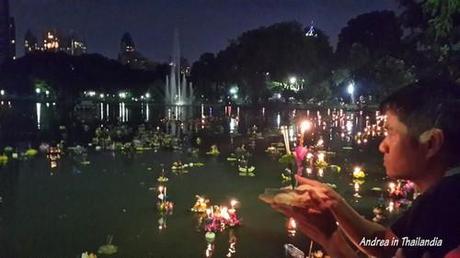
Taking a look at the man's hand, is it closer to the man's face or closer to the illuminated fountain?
the man's face

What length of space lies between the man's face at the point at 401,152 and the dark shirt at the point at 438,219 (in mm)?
234

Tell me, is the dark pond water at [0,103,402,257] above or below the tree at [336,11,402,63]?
below

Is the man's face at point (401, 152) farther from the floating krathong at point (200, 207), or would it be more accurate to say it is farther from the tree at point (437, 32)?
the floating krathong at point (200, 207)

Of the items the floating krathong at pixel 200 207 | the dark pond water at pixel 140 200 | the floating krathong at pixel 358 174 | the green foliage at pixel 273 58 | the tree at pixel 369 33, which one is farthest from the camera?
the green foliage at pixel 273 58

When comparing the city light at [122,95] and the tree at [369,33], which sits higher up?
the tree at [369,33]

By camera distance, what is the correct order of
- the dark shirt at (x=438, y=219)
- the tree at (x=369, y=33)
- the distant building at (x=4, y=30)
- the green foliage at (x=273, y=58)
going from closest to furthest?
the dark shirt at (x=438, y=219) < the tree at (x=369, y=33) < the green foliage at (x=273, y=58) < the distant building at (x=4, y=30)

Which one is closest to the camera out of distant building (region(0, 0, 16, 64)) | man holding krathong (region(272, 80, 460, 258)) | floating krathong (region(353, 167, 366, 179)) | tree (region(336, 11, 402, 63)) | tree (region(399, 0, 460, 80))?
man holding krathong (region(272, 80, 460, 258))

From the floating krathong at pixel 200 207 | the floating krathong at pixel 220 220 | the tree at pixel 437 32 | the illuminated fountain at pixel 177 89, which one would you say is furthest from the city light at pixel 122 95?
the floating krathong at pixel 220 220

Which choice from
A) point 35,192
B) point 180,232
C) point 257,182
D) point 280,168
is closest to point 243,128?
point 280,168

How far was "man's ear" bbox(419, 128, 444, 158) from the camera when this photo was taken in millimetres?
2150

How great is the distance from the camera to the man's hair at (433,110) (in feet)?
7.02

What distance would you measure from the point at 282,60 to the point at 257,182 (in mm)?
58016

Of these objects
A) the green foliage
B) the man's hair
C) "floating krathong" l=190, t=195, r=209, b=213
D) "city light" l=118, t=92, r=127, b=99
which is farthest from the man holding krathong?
"city light" l=118, t=92, r=127, b=99

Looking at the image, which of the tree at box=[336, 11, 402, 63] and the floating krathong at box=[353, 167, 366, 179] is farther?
the tree at box=[336, 11, 402, 63]
